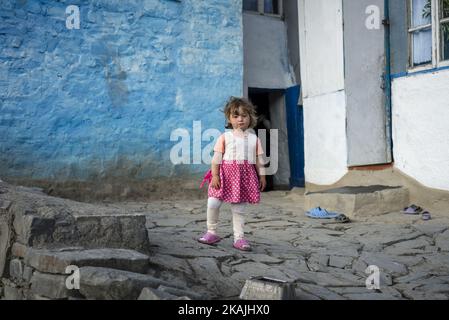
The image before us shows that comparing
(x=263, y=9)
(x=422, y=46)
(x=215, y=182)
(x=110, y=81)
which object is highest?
(x=263, y=9)

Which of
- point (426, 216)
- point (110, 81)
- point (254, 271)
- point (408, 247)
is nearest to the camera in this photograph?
point (254, 271)

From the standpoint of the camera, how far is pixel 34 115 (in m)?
6.37

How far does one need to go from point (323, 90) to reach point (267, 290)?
5368 mm

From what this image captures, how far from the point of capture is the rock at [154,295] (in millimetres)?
1944

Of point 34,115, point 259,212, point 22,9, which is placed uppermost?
point 22,9

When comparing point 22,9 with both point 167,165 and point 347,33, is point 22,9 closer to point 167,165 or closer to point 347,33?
point 167,165

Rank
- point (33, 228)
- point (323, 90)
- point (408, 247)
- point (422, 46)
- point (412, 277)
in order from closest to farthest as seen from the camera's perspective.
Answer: point (33, 228)
point (412, 277)
point (408, 247)
point (422, 46)
point (323, 90)

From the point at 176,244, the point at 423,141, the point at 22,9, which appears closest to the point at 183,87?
the point at 22,9

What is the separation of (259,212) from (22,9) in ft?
14.4

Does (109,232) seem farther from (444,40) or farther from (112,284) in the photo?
(444,40)

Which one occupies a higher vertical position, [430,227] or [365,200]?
[365,200]

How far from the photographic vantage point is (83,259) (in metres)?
2.35

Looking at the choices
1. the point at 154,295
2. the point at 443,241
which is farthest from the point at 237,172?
the point at 443,241

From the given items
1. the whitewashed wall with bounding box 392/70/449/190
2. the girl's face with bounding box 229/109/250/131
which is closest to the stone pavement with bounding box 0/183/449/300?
the girl's face with bounding box 229/109/250/131
